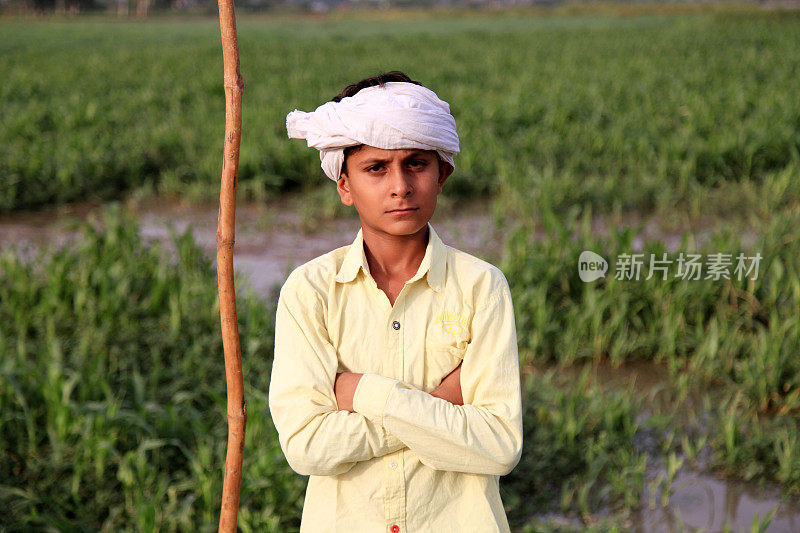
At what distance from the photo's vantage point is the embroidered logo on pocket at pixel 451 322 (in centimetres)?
122

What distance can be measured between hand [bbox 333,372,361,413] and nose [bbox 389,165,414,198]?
0.96ft

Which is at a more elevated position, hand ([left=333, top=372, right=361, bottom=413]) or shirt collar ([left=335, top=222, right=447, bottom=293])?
shirt collar ([left=335, top=222, right=447, bottom=293])

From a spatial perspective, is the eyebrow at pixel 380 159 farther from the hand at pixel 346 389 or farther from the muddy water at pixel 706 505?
the muddy water at pixel 706 505

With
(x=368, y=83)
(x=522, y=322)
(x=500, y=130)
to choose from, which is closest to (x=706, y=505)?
(x=522, y=322)

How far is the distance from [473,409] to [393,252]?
28 centimetres

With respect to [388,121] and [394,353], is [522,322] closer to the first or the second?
[394,353]

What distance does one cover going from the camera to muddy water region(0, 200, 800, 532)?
2.48 metres

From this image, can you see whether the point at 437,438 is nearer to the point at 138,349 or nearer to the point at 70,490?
the point at 70,490

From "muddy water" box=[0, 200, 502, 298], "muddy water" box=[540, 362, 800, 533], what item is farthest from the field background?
"muddy water" box=[0, 200, 502, 298]

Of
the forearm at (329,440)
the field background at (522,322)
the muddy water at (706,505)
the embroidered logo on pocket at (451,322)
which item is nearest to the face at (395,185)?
the embroidered logo on pocket at (451,322)

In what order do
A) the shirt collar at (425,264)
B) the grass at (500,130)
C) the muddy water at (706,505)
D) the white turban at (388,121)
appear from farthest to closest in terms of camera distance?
the grass at (500,130), the muddy water at (706,505), the shirt collar at (425,264), the white turban at (388,121)

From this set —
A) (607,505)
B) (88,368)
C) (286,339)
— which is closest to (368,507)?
(286,339)

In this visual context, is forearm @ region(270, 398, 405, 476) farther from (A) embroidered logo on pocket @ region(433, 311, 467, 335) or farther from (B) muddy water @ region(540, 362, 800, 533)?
(B) muddy water @ region(540, 362, 800, 533)

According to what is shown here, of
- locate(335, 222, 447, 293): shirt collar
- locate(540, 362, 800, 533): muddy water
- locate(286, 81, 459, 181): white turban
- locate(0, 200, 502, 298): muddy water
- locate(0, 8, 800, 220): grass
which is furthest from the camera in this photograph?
locate(0, 8, 800, 220): grass
